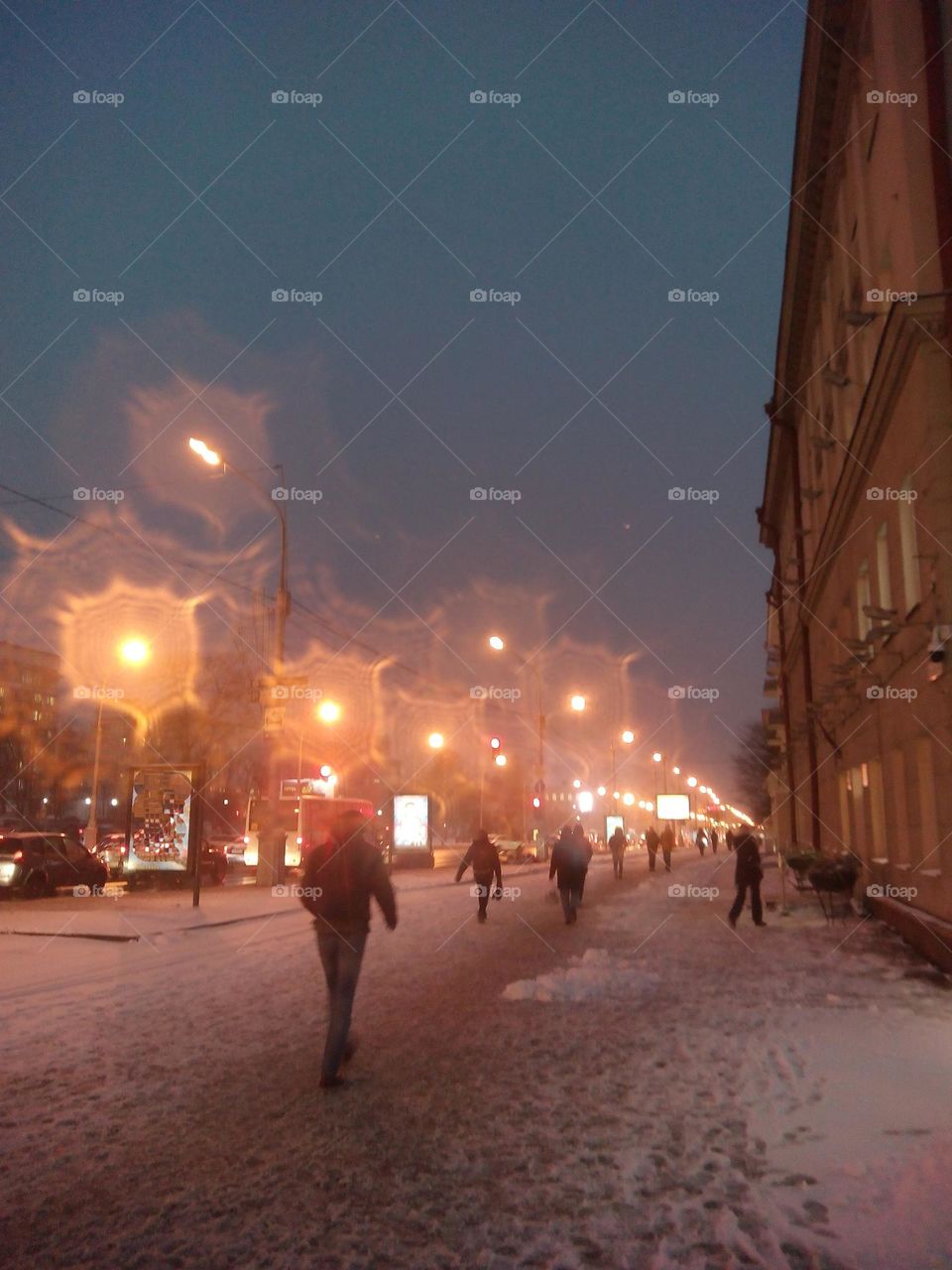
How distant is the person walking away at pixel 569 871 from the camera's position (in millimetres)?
18875

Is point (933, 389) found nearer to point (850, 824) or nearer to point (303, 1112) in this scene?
point (303, 1112)

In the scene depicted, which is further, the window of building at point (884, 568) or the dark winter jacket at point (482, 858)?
the dark winter jacket at point (482, 858)

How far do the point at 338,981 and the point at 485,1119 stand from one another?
145 centimetres

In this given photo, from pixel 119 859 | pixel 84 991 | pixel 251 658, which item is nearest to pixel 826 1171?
pixel 84 991

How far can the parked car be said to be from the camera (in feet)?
80.3

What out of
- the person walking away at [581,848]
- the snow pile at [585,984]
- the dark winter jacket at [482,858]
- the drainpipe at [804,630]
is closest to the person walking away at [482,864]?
the dark winter jacket at [482,858]

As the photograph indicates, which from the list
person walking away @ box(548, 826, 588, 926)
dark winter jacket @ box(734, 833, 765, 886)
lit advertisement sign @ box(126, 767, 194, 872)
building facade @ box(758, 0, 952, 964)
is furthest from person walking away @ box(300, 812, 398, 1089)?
lit advertisement sign @ box(126, 767, 194, 872)

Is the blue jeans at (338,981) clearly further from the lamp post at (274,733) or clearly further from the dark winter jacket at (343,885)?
the lamp post at (274,733)

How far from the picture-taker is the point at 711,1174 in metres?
5.37

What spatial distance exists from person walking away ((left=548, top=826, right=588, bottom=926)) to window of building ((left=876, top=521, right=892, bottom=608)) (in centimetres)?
693

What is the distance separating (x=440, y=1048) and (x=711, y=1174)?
11.2 feet

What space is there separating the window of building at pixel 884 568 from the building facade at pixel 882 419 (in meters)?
0.05

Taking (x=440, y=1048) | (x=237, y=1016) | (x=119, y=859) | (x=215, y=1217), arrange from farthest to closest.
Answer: (x=119, y=859) < (x=237, y=1016) < (x=440, y=1048) < (x=215, y=1217)

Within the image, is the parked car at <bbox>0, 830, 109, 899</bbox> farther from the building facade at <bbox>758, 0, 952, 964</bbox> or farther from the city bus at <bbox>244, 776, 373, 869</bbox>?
the building facade at <bbox>758, 0, 952, 964</bbox>
